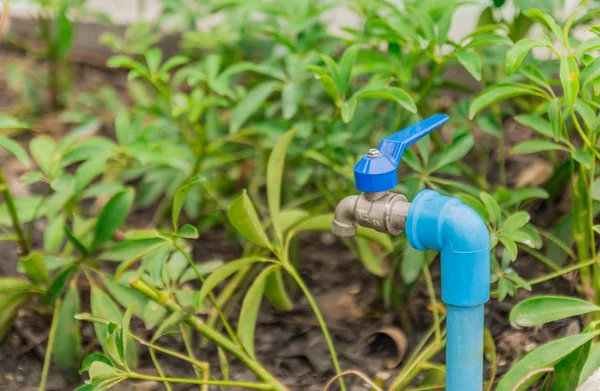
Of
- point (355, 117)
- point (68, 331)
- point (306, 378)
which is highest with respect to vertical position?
point (355, 117)

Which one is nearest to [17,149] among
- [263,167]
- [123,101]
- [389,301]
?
[263,167]

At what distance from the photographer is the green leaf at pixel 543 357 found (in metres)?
0.94

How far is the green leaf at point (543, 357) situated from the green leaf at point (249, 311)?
1.20 ft

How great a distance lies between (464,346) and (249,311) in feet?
1.07

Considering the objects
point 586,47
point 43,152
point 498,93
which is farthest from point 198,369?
point 586,47

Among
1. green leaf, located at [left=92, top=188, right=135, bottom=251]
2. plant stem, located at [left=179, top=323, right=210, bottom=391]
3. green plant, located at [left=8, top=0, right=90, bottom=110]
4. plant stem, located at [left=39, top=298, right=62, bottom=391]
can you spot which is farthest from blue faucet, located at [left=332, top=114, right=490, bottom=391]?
green plant, located at [left=8, top=0, right=90, bottom=110]

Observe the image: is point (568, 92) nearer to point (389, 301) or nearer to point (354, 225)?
point (354, 225)

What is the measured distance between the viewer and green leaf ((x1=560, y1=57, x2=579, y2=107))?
940 millimetres

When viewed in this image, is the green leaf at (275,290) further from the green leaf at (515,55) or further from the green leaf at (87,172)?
the green leaf at (515,55)

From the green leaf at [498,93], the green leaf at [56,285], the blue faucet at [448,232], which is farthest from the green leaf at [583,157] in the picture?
the green leaf at [56,285]

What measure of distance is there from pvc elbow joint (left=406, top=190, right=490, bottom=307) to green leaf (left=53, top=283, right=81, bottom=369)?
59cm

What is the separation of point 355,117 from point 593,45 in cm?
55

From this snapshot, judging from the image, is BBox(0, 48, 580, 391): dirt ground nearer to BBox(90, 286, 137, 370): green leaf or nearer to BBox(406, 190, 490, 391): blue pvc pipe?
BBox(90, 286, 137, 370): green leaf

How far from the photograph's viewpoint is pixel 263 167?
1591 millimetres
